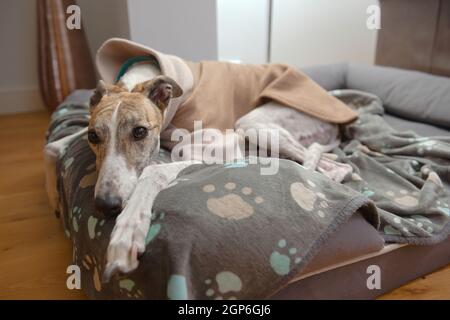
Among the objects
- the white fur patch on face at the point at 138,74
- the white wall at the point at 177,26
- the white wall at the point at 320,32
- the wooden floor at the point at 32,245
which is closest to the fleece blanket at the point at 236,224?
the wooden floor at the point at 32,245

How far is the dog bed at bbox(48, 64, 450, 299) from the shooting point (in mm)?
1038

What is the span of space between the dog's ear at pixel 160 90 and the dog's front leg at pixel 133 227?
1.13ft

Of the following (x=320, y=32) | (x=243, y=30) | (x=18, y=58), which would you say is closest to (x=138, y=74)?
(x=243, y=30)

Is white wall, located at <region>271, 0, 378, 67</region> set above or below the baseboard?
above

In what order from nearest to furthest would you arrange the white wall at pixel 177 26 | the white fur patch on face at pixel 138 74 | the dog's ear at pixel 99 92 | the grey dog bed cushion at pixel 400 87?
the dog's ear at pixel 99 92
the white fur patch on face at pixel 138 74
the grey dog bed cushion at pixel 400 87
the white wall at pixel 177 26

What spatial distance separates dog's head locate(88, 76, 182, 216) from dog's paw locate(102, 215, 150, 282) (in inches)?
4.2

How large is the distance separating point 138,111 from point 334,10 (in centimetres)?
281

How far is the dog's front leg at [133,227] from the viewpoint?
100 cm

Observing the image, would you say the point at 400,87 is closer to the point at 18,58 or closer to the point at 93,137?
the point at 93,137

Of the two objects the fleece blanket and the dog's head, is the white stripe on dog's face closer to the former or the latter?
the dog's head

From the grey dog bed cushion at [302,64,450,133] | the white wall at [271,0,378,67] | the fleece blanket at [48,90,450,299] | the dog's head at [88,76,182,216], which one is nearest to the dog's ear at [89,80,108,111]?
the dog's head at [88,76,182,216]

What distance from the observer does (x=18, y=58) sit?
3521 millimetres

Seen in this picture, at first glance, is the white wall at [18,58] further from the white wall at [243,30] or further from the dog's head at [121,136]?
the dog's head at [121,136]
